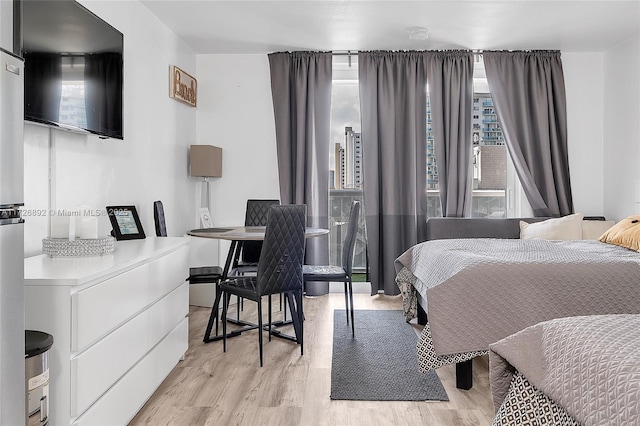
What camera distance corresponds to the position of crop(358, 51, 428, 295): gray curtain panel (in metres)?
5.22

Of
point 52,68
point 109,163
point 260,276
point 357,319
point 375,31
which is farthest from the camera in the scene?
point 375,31

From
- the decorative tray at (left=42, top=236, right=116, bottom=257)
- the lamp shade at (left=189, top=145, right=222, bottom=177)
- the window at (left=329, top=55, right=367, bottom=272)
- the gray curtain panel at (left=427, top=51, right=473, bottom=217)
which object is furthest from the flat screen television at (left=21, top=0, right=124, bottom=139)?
the gray curtain panel at (left=427, top=51, right=473, bottom=217)

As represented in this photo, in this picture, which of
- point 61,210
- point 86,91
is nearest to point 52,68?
point 86,91

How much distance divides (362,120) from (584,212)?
253 centimetres

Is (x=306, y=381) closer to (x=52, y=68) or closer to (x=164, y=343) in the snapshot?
(x=164, y=343)

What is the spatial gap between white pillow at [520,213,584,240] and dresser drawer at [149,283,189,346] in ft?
10.7

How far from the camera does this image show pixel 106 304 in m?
1.99

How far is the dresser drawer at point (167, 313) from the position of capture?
2.55 metres

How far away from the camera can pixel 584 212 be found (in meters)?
5.38

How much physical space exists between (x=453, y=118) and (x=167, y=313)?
358 centimetres

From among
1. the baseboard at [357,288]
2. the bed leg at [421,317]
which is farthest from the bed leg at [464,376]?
the baseboard at [357,288]

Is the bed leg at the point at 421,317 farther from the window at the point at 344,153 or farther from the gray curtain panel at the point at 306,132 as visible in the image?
the window at the point at 344,153

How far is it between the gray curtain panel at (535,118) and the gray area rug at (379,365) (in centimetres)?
215

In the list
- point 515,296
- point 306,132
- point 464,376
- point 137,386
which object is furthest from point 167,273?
point 306,132
